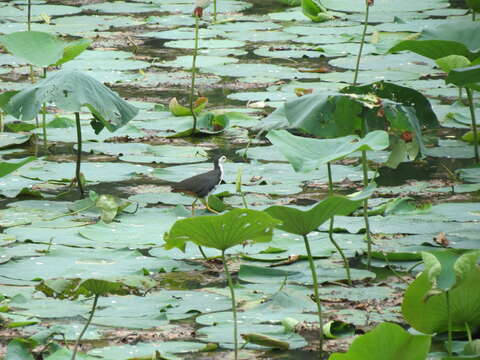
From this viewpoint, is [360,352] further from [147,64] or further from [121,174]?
[147,64]

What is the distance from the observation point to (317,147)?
3738 mm

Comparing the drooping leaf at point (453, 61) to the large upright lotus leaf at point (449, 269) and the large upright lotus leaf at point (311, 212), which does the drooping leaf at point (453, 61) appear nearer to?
the large upright lotus leaf at point (311, 212)

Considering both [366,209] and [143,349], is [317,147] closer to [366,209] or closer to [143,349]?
[366,209]

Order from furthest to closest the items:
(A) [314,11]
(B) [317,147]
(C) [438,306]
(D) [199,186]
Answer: (A) [314,11], (D) [199,186], (B) [317,147], (C) [438,306]

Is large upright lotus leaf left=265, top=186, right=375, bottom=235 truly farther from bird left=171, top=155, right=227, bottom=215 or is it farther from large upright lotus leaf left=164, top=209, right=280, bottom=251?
bird left=171, top=155, right=227, bottom=215

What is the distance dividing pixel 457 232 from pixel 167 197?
132 cm

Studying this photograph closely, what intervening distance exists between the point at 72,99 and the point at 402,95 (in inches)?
56.1

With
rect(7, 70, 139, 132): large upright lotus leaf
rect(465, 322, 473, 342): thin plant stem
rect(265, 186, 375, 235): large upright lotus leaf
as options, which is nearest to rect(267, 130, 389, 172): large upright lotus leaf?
rect(265, 186, 375, 235): large upright lotus leaf

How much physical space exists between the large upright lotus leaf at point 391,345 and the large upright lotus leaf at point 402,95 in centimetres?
184

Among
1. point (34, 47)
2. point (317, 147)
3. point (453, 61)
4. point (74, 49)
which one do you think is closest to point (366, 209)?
point (317, 147)

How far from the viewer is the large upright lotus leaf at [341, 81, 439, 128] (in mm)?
4418

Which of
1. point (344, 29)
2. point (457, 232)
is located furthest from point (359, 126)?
point (344, 29)

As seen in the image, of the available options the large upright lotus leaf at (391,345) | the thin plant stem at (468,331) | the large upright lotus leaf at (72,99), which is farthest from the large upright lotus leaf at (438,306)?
the large upright lotus leaf at (72,99)

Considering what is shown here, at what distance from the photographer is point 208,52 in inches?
340
